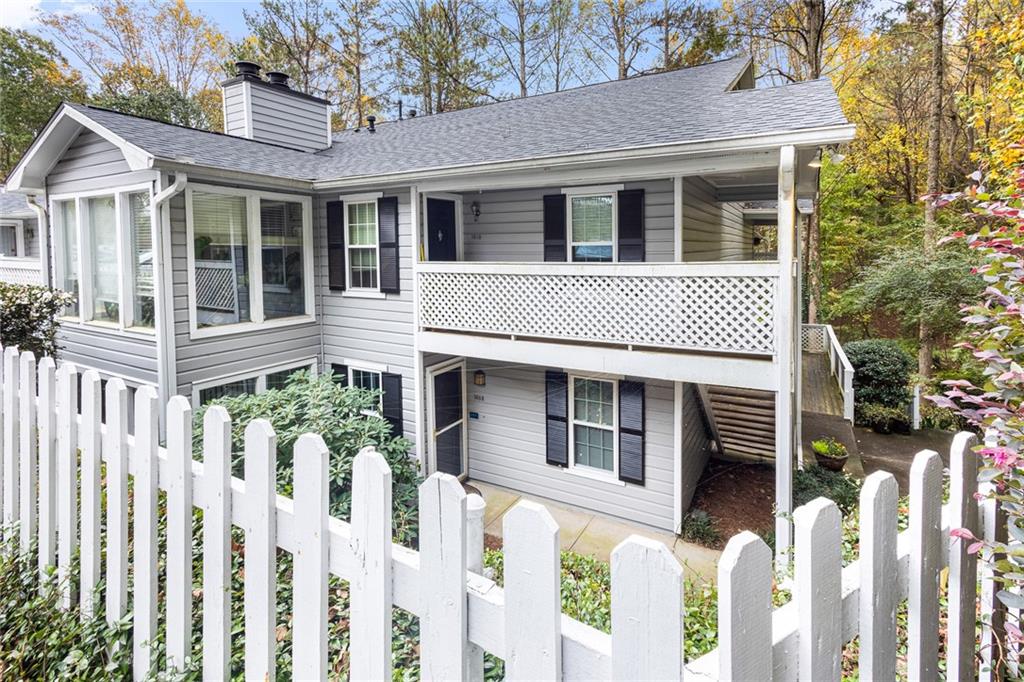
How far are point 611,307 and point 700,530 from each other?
353cm

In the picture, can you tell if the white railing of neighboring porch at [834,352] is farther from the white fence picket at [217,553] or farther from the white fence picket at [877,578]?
the white fence picket at [217,553]

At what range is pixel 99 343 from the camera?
27.3ft

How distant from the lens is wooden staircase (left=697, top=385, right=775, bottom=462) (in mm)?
9836

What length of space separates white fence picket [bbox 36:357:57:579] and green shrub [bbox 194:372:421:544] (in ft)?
9.46

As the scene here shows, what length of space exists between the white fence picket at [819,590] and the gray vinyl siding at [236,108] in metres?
12.6

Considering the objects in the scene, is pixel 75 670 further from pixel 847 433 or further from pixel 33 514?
pixel 847 433

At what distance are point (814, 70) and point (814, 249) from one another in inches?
218

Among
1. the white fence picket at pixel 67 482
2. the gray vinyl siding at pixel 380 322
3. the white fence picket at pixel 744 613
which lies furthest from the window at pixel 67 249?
the white fence picket at pixel 744 613

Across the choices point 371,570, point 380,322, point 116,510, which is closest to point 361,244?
point 380,322

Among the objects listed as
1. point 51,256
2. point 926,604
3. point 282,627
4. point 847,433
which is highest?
point 51,256

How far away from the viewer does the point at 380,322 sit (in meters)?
9.06

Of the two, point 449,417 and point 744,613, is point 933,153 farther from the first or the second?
point 744,613

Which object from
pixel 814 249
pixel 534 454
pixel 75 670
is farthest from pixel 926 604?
pixel 814 249

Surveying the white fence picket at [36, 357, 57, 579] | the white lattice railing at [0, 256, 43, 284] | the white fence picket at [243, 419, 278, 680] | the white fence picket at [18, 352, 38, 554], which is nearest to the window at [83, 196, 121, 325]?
the white lattice railing at [0, 256, 43, 284]
